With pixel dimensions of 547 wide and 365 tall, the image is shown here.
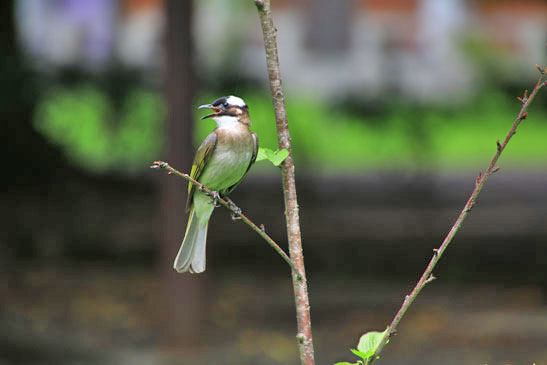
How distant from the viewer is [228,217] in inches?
328

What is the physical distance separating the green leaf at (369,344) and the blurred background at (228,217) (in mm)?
3859

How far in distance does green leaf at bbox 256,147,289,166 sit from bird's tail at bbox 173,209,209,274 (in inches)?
5.0

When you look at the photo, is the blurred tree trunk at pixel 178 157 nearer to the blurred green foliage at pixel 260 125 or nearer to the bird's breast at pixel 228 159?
the blurred green foliage at pixel 260 125

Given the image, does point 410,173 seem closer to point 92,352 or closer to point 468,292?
point 468,292

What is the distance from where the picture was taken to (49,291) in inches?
287

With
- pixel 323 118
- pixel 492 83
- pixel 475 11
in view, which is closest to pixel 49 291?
pixel 323 118

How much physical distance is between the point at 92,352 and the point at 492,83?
20.6 feet

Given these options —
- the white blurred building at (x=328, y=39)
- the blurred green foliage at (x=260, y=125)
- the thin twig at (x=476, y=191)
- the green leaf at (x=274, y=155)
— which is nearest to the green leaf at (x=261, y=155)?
the green leaf at (x=274, y=155)

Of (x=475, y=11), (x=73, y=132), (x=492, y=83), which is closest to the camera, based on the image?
(x=73, y=132)

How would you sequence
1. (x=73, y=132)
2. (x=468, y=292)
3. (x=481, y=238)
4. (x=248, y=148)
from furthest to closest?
(x=481, y=238)
(x=73, y=132)
(x=468, y=292)
(x=248, y=148)

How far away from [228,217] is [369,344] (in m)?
7.16

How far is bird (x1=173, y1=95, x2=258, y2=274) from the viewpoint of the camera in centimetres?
105

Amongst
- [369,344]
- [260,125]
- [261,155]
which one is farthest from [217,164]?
[260,125]

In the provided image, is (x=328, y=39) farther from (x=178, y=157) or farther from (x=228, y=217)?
(x=178, y=157)
